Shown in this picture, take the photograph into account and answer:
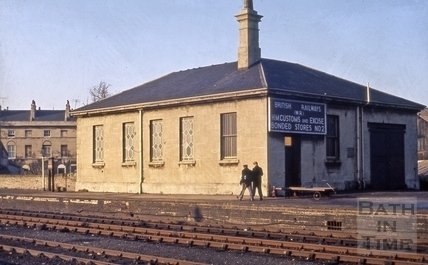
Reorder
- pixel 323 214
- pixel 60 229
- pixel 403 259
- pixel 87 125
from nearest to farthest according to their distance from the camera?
pixel 403 259 < pixel 323 214 < pixel 60 229 < pixel 87 125

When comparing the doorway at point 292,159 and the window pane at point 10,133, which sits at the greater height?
the window pane at point 10,133

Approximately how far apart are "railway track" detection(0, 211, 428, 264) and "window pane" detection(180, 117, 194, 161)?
6649mm

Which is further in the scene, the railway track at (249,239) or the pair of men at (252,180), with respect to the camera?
the pair of men at (252,180)

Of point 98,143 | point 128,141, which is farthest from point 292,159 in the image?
point 98,143

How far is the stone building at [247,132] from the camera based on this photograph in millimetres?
24734

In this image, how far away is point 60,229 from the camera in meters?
19.0

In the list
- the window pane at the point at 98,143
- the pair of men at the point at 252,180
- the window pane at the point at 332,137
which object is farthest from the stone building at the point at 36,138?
the pair of men at the point at 252,180

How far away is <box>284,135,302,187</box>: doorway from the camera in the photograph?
25016 mm

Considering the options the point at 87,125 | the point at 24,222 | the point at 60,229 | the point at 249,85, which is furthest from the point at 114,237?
the point at 87,125

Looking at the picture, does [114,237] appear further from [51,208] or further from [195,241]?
[51,208]

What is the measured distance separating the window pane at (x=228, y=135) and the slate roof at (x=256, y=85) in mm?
1093

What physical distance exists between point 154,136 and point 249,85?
5.85 metres

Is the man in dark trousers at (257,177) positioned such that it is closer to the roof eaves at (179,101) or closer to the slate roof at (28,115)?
the roof eaves at (179,101)

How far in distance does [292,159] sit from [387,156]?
6.16 m
